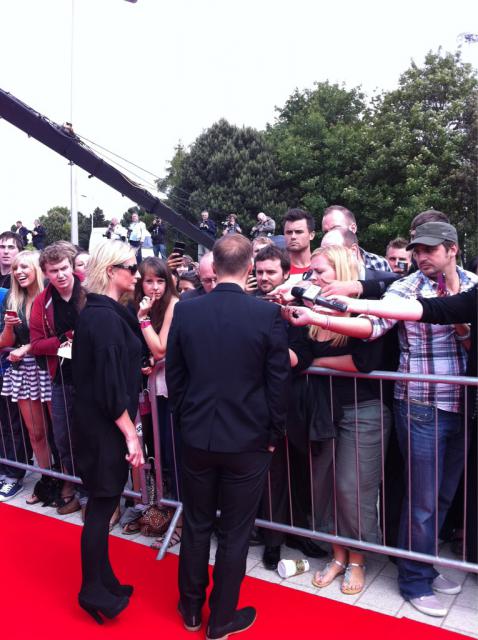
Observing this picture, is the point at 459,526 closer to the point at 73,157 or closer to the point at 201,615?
the point at 201,615

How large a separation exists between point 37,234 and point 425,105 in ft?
64.2

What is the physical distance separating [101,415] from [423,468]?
1.78m

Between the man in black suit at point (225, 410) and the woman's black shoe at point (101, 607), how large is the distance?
0.40m

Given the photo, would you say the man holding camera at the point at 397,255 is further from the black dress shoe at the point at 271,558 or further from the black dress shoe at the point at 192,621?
the black dress shoe at the point at 192,621

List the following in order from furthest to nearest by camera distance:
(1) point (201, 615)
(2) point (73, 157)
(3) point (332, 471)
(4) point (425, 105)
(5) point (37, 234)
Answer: (4) point (425, 105), (5) point (37, 234), (2) point (73, 157), (3) point (332, 471), (1) point (201, 615)

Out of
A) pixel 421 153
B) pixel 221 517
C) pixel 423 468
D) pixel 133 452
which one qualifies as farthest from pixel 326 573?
pixel 421 153

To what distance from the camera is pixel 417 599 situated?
306 centimetres

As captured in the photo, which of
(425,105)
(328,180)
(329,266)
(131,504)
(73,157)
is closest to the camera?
(329,266)

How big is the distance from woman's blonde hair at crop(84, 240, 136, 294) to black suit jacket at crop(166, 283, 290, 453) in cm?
55

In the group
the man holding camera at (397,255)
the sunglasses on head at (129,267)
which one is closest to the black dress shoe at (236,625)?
the sunglasses on head at (129,267)

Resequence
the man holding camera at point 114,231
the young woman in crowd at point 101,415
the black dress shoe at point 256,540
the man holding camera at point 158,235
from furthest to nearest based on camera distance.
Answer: the man holding camera at point 158,235, the man holding camera at point 114,231, the black dress shoe at point 256,540, the young woman in crowd at point 101,415

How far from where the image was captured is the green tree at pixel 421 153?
25172mm

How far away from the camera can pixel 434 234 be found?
3010 millimetres

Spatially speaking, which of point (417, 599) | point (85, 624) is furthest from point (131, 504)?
point (417, 599)
